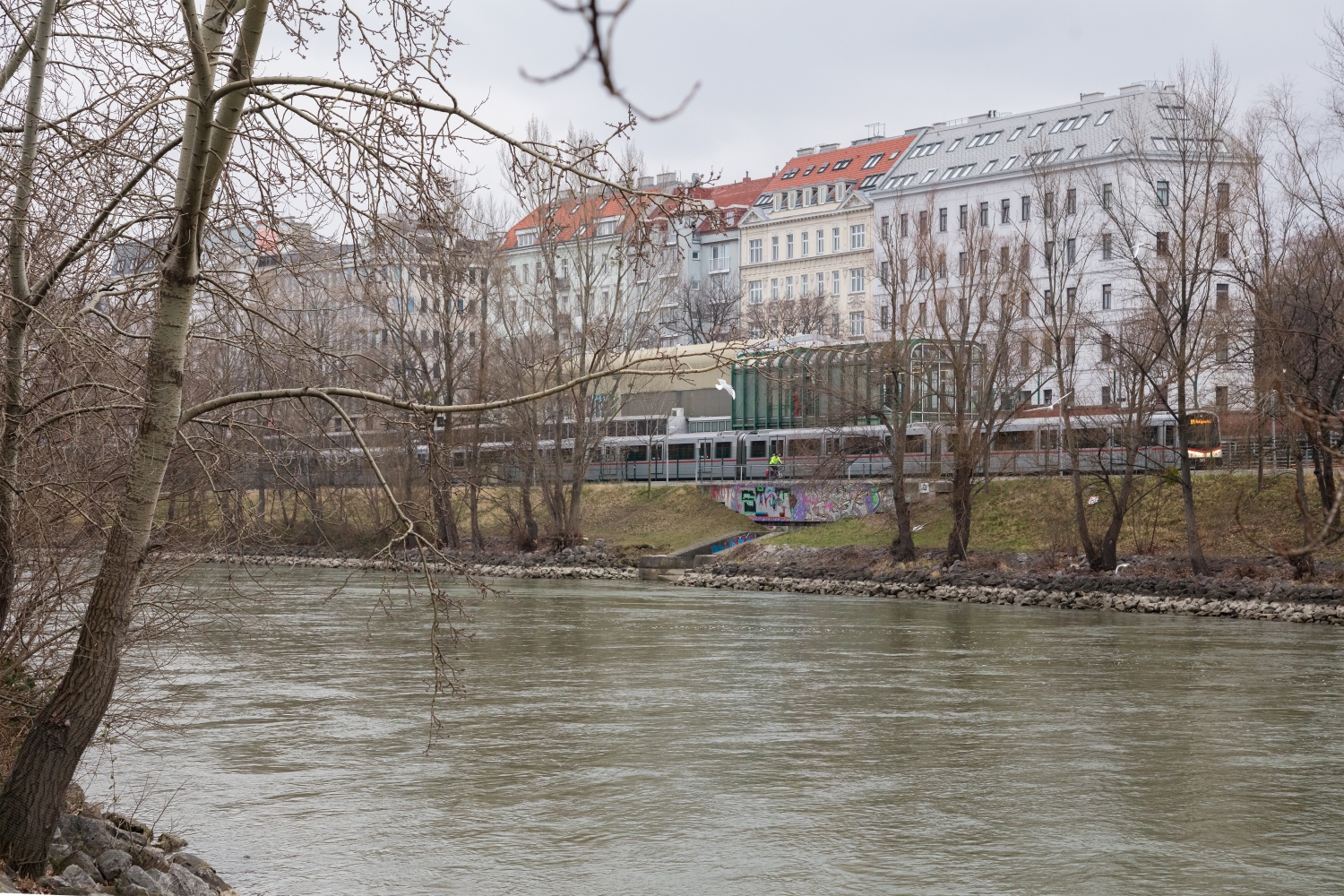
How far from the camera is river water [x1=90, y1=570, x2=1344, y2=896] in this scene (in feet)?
33.5

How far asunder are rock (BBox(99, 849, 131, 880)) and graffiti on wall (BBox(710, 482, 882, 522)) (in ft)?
136

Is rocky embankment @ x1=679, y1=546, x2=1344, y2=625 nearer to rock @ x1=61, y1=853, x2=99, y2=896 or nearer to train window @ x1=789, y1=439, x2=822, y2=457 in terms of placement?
train window @ x1=789, y1=439, x2=822, y2=457

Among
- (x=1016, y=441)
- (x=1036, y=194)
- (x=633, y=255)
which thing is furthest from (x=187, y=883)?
(x=1036, y=194)

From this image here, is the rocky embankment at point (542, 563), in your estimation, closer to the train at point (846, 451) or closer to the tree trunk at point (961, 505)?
the train at point (846, 451)

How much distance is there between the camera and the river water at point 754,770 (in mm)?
10211

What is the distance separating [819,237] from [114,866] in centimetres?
7376

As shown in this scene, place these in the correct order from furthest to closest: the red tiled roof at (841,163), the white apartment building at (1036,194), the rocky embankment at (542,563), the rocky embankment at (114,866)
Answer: the red tiled roof at (841,163)
the white apartment building at (1036,194)
the rocky embankment at (542,563)
the rocky embankment at (114,866)

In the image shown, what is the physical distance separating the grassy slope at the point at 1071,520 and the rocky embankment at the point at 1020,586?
189 cm

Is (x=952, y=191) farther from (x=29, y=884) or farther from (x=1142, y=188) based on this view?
(x=29, y=884)

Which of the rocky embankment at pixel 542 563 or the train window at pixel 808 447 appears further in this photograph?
the train window at pixel 808 447

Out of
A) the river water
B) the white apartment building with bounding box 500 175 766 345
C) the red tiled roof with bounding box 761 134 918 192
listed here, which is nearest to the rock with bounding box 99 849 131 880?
the river water

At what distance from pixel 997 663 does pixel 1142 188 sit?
4114 cm


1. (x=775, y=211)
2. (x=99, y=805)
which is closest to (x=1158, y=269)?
(x=99, y=805)

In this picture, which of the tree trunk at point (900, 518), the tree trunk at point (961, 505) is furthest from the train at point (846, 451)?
the tree trunk at point (900, 518)
